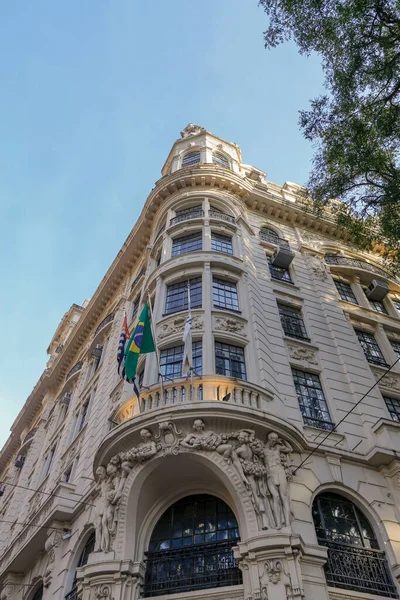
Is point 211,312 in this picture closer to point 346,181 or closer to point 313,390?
point 313,390

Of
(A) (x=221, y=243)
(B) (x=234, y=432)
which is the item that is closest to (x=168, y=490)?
(B) (x=234, y=432)

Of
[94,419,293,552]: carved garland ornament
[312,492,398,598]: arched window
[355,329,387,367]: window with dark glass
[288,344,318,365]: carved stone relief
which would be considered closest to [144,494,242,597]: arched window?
[94,419,293,552]: carved garland ornament

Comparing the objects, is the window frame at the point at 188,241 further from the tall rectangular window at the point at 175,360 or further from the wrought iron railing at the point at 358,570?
the wrought iron railing at the point at 358,570

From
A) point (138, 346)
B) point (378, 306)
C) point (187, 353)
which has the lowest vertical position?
point (187, 353)

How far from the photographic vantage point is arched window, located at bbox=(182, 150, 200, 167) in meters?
27.5

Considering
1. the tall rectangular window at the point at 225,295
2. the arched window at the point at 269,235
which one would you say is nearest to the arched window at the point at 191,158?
the arched window at the point at 269,235

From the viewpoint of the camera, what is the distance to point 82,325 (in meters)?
31.6

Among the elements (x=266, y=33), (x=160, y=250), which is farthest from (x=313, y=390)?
(x=266, y=33)

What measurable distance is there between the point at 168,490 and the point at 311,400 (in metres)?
5.90

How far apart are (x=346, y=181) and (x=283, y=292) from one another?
611 centimetres

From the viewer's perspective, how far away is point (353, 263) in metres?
24.6

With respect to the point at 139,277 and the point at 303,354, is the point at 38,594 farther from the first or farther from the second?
the point at 139,277

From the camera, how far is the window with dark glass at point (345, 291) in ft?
75.3

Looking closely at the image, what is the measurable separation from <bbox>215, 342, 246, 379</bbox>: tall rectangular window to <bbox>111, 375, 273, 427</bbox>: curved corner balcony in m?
1.50
